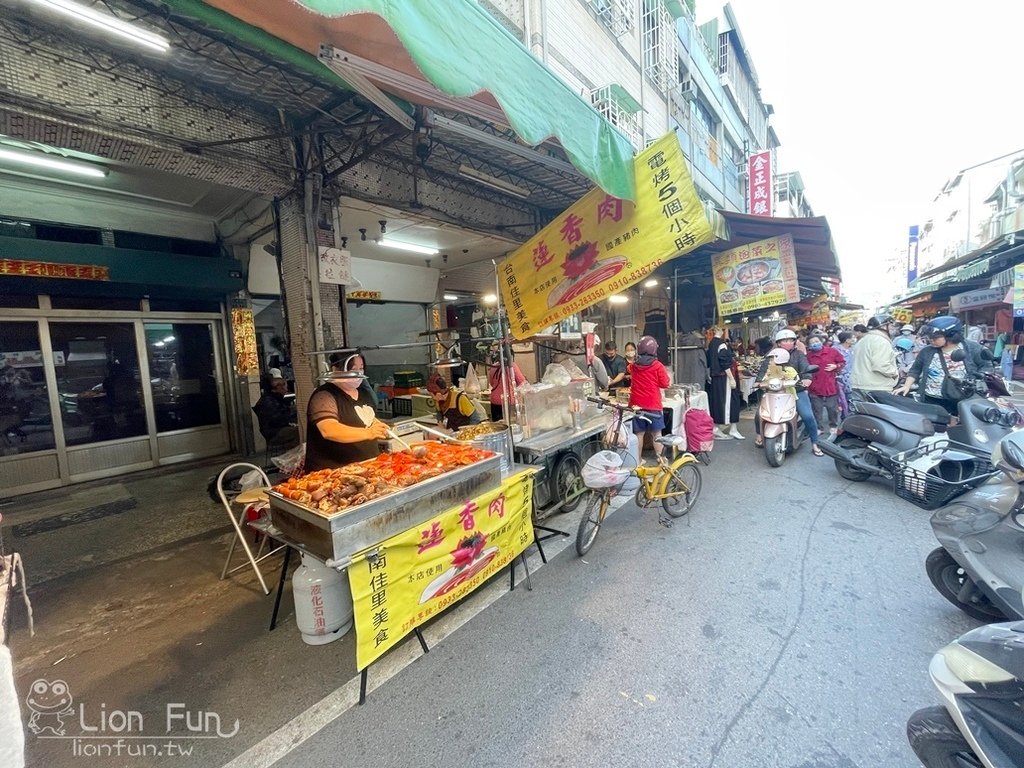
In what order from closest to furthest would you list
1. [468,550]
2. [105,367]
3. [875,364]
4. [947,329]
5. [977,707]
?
[977,707] < [468,550] < [947,329] < [875,364] < [105,367]

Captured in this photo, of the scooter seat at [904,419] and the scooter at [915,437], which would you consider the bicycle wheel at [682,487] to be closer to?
the scooter at [915,437]

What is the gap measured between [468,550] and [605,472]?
59.7 inches

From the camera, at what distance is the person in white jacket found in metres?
6.62

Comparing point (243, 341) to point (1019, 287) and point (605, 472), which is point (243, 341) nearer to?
point (605, 472)

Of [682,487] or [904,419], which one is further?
[904,419]

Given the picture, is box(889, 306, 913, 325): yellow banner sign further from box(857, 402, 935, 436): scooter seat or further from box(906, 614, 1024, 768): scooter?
box(906, 614, 1024, 768): scooter

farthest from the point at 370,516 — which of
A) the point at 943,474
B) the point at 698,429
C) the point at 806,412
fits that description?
the point at 806,412

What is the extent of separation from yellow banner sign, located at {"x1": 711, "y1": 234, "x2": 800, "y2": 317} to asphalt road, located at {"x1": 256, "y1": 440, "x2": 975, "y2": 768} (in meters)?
5.12

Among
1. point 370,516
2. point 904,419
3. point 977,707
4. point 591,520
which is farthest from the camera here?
point 904,419

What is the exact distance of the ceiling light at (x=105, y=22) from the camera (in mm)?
2545

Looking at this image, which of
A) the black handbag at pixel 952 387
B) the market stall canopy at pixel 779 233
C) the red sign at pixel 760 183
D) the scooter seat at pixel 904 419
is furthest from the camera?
the red sign at pixel 760 183

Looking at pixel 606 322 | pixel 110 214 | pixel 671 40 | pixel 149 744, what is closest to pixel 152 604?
pixel 149 744

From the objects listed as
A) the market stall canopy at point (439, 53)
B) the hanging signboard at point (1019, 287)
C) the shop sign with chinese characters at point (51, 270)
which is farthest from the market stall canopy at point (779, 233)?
the shop sign with chinese characters at point (51, 270)
